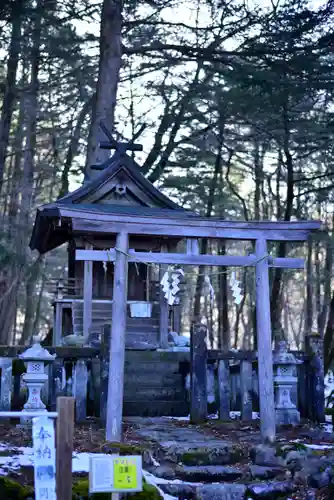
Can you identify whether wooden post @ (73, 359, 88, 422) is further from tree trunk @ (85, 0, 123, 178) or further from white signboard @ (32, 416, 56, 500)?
tree trunk @ (85, 0, 123, 178)

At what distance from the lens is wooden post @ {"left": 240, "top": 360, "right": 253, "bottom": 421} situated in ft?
35.3

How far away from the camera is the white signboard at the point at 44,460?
5.04 meters

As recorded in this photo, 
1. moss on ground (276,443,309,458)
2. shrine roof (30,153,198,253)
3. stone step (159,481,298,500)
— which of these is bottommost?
stone step (159,481,298,500)

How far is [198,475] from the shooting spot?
24.5 ft

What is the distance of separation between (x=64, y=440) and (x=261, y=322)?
4554 mm

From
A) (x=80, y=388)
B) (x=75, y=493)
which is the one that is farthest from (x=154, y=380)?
(x=75, y=493)

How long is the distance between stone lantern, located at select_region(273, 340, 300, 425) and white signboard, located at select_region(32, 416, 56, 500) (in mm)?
6003

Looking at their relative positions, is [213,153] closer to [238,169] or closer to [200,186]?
[200,186]

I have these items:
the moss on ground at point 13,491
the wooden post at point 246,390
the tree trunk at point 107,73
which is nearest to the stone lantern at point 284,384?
the wooden post at point 246,390

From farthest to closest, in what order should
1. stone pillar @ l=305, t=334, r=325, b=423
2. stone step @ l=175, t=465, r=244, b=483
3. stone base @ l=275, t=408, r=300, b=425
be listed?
stone pillar @ l=305, t=334, r=325, b=423 < stone base @ l=275, t=408, r=300, b=425 < stone step @ l=175, t=465, r=244, b=483

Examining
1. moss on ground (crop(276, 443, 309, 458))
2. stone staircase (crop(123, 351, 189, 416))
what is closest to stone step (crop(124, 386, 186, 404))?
stone staircase (crop(123, 351, 189, 416))

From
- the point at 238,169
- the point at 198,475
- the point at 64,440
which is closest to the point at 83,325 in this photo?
the point at 198,475

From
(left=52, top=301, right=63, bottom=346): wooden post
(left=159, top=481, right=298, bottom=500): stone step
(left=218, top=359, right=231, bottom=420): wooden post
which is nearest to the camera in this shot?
(left=159, top=481, right=298, bottom=500): stone step

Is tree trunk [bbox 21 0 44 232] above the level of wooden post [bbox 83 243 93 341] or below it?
above
